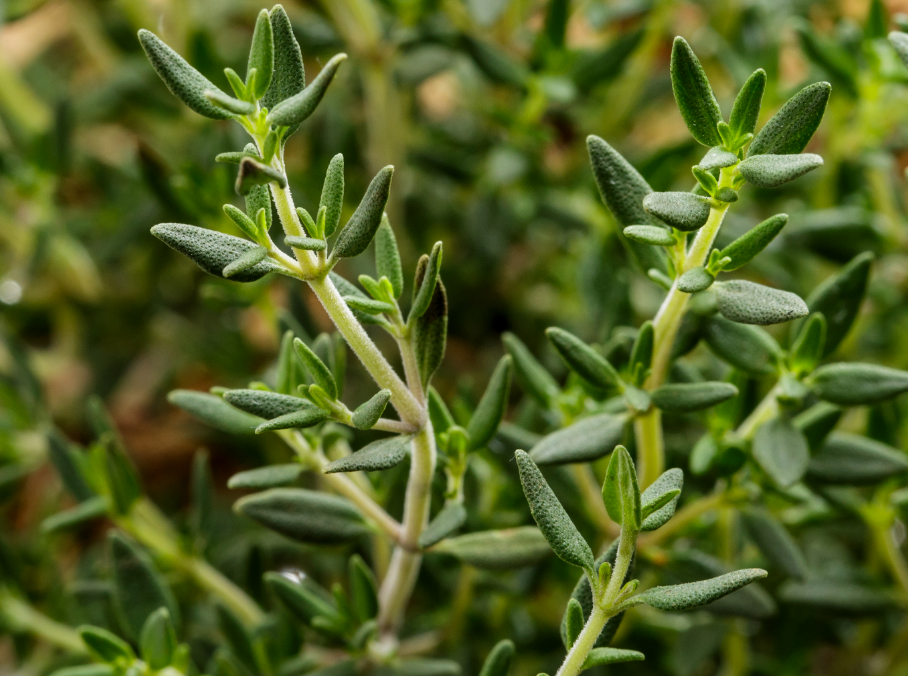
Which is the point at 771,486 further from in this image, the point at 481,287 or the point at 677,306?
the point at 481,287

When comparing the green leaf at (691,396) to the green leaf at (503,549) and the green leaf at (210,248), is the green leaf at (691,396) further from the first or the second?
the green leaf at (210,248)

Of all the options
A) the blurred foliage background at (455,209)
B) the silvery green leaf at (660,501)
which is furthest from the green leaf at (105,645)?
the silvery green leaf at (660,501)

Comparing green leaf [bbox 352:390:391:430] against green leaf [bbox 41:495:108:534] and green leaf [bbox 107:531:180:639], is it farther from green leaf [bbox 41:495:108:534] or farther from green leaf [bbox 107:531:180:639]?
green leaf [bbox 41:495:108:534]

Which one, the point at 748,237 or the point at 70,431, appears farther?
the point at 70,431

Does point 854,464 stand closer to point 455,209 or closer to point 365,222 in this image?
point 365,222

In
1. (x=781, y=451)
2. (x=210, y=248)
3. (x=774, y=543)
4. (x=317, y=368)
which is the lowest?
(x=774, y=543)

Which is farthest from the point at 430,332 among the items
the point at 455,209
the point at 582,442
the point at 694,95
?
the point at 455,209

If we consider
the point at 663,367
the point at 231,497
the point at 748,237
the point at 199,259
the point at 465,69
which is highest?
the point at 199,259

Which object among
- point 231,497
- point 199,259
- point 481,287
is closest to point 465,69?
point 481,287
